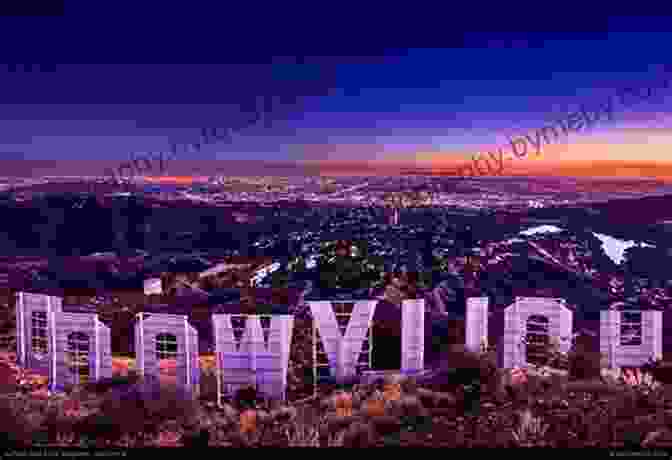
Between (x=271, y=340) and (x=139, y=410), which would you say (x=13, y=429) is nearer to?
(x=139, y=410)

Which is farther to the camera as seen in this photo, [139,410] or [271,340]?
[271,340]

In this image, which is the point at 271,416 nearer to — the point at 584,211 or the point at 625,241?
the point at 584,211

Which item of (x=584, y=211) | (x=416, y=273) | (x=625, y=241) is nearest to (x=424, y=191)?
(x=416, y=273)

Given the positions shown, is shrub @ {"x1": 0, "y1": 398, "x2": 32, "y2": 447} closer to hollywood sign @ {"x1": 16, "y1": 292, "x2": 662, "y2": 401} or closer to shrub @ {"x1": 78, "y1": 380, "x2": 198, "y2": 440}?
shrub @ {"x1": 78, "y1": 380, "x2": 198, "y2": 440}

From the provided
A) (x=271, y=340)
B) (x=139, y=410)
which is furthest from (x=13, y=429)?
(x=271, y=340)

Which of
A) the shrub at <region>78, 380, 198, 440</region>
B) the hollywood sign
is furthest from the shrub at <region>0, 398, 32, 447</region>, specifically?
the hollywood sign

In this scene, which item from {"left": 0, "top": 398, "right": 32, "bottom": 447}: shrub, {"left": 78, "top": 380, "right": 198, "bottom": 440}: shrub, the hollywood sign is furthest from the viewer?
the hollywood sign

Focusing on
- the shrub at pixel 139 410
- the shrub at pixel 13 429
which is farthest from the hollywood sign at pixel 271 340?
the shrub at pixel 13 429

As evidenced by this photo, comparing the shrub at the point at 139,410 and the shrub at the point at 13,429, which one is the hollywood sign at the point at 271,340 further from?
the shrub at the point at 13,429

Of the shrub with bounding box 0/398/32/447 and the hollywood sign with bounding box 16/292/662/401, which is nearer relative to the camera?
the shrub with bounding box 0/398/32/447
